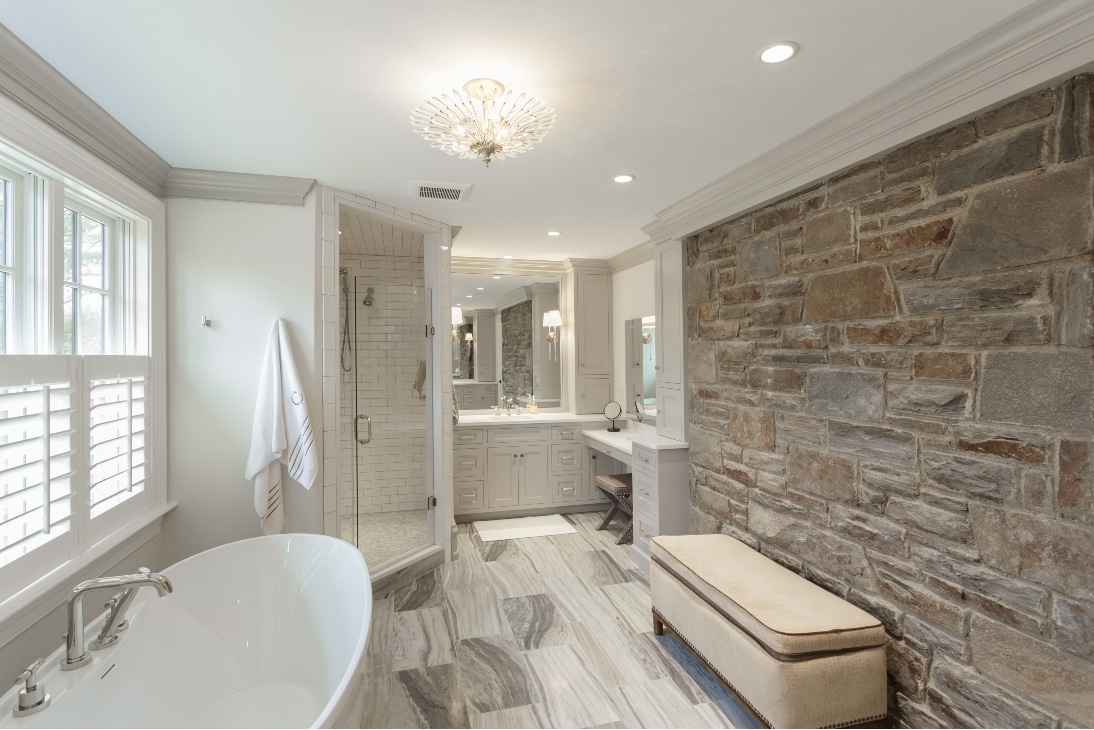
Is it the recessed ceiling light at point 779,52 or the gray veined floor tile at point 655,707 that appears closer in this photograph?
the recessed ceiling light at point 779,52

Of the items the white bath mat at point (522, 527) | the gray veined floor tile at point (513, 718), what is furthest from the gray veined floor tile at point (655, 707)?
the white bath mat at point (522, 527)

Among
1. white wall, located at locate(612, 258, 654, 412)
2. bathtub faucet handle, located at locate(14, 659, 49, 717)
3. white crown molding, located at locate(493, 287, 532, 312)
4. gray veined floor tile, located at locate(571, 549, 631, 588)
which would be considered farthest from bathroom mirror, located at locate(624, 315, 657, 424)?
bathtub faucet handle, located at locate(14, 659, 49, 717)

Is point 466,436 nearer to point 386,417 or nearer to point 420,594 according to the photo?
point 386,417

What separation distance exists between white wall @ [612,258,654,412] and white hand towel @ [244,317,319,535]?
291cm

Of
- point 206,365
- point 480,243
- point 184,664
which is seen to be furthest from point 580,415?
point 184,664

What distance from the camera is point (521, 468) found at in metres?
4.89

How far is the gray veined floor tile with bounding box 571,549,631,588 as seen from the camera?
352 centimetres

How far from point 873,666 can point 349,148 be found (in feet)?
9.95

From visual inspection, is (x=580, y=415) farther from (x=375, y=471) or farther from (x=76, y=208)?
(x=76, y=208)

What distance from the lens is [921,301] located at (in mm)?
1933

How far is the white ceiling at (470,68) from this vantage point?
4.94ft

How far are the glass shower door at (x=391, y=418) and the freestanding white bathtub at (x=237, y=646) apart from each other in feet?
4.50

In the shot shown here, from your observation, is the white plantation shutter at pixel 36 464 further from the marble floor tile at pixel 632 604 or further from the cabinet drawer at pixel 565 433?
the cabinet drawer at pixel 565 433

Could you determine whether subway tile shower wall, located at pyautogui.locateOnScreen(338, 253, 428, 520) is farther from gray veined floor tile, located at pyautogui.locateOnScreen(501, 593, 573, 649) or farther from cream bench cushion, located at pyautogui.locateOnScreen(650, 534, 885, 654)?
cream bench cushion, located at pyautogui.locateOnScreen(650, 534, 885, 654)
